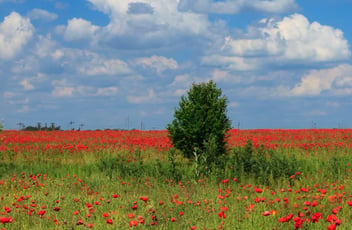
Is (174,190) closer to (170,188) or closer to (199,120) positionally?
(170,188)

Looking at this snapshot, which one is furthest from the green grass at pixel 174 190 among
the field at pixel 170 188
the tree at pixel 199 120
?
the tree at pixel 199 120

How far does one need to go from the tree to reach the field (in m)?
1.11

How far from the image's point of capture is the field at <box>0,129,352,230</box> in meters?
6.46

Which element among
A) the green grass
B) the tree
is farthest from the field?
the tree

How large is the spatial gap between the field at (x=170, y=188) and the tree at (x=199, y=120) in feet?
3.63

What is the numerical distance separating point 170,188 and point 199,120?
5151 mm

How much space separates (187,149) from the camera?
15.9 meters

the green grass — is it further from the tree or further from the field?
the tree

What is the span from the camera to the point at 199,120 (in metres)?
15.4

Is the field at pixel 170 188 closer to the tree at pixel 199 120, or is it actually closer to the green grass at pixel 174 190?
the green grass at pixel 174 190

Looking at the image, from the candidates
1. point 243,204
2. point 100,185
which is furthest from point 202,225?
point 100,185

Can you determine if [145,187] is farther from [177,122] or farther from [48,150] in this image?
[48,150]

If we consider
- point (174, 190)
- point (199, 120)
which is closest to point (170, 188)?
point (174, 190)

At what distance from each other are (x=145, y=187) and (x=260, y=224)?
18.2 ft
